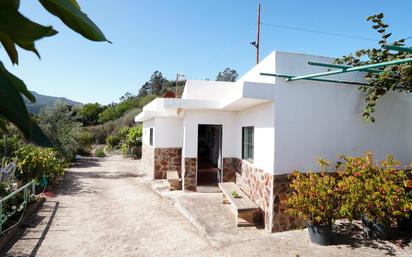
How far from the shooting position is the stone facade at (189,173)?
9.69 m

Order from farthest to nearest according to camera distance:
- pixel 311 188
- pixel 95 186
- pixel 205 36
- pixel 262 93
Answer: pixel 95 186 < pixel 205 36 < pixel 262 93 < pixel 311 188

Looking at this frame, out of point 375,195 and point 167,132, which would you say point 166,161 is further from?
point 375,195

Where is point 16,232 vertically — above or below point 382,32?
below

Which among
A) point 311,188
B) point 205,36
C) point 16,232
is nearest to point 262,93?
point 311,188

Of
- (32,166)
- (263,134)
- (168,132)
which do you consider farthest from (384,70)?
(32,166)

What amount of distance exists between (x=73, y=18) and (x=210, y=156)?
15014mm

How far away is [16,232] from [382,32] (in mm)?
9348

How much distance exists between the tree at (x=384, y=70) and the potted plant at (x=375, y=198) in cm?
117

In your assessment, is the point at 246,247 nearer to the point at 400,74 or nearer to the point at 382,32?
the point at 400,74

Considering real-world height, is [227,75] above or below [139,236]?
above

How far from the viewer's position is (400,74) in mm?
5492

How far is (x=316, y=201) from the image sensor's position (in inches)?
208

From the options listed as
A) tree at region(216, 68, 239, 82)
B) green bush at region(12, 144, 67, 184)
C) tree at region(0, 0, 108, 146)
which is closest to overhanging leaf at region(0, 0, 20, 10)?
tree at region(0, 0, 108, 146)

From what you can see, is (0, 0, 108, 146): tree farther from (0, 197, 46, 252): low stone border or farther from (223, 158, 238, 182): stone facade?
(223, 158, 238, 182): stone facade
